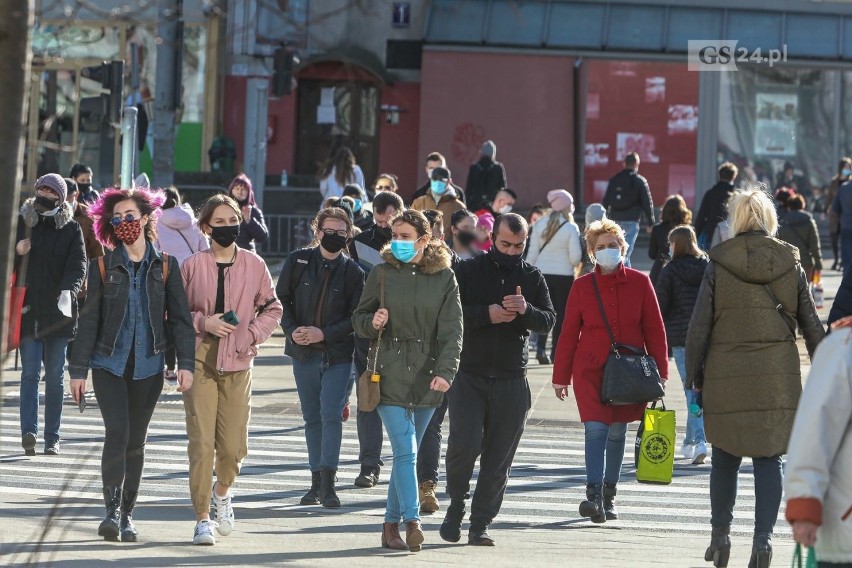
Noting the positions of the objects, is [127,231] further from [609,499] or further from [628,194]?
[628,194]

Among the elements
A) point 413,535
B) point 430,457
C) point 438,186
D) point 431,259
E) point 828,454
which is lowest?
point 413,535

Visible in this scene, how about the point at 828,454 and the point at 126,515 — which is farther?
the point at 126,515

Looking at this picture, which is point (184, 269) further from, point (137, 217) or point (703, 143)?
point (703, 143)

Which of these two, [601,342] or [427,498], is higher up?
[601,342]

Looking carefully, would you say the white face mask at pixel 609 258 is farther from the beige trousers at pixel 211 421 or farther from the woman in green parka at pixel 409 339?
the beige trousers at pixel 211 421

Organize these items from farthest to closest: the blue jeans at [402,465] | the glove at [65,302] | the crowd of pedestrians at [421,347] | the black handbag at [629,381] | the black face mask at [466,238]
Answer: the black face mask at [466,238] → the glove at [65,302] → the black handbag at [629,381] → the blue jeans at [402,465] → the crowd of pedestrians at [421,347]

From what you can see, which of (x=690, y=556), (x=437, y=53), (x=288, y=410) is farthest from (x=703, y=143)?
(x=690, y=556)

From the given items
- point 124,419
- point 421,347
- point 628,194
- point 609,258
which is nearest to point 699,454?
point 609,258

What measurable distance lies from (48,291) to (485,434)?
13.5 feet

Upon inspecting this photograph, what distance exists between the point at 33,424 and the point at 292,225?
16379mm

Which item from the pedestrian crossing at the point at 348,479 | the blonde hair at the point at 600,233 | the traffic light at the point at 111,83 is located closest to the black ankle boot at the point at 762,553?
the pedestrian crossing at the point at 348,479

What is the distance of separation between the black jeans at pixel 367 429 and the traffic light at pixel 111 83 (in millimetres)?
7706

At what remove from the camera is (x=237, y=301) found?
912 centimetres

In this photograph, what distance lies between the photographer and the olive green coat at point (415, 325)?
8.95 metres
